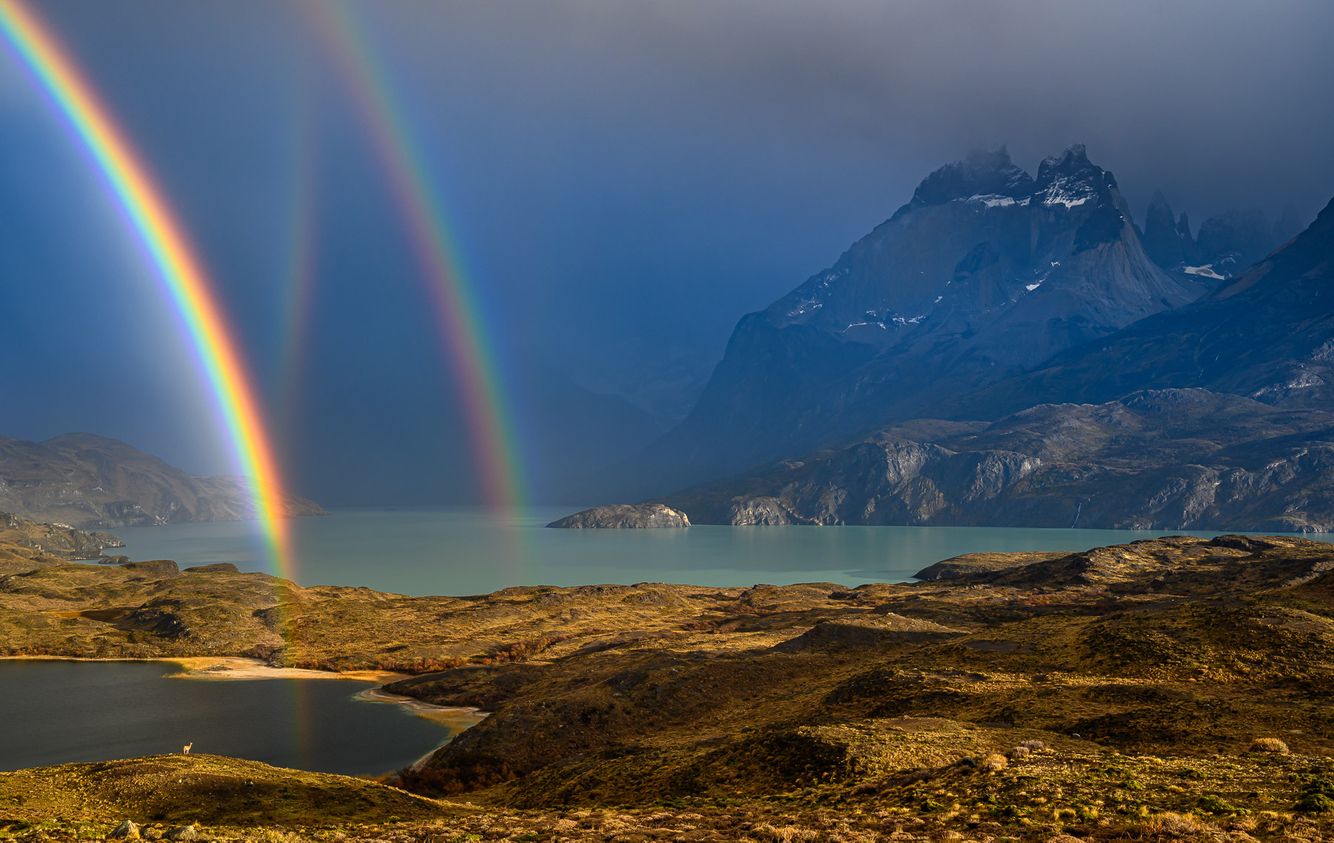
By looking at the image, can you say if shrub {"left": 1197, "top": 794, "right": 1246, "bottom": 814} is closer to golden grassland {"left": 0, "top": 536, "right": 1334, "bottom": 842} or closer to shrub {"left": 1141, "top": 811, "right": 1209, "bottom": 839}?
golden grassland {"left": 0, "top": 536, "right": 1334, "bottom": 842}

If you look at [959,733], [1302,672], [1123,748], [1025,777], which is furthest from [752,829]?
[1302,672]

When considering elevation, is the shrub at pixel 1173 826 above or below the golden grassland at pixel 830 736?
above

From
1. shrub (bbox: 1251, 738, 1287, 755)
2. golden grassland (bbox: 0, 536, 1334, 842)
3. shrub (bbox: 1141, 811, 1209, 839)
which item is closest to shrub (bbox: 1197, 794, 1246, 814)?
golden grassland (bbox: 0, 536, 1334, 842)

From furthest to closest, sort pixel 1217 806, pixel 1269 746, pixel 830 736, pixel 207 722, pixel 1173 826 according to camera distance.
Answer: pixel 207 722, pixel 830 736, pixel 1269 746, pixel 1217 806, pixel 1173 826

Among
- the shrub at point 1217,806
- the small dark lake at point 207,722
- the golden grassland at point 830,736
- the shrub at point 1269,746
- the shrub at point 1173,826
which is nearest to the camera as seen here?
the shrub at point 1173,826

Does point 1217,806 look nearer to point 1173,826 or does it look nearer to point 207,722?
point 1173,826

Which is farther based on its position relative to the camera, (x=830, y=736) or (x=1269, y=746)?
(x=830, y=736)

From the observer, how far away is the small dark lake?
2442 inches

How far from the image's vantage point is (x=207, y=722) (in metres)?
71.3

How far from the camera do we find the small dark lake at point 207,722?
62031mm

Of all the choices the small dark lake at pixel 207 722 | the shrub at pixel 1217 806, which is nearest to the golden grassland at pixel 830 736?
the shrub at pixel 1217 806

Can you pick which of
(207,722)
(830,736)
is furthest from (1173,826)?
(207,722)

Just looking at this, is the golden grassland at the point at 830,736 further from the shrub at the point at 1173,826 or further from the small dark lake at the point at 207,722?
the small dark lake at the point at 207,722

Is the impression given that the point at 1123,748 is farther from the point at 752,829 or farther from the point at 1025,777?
the point at 752,829
